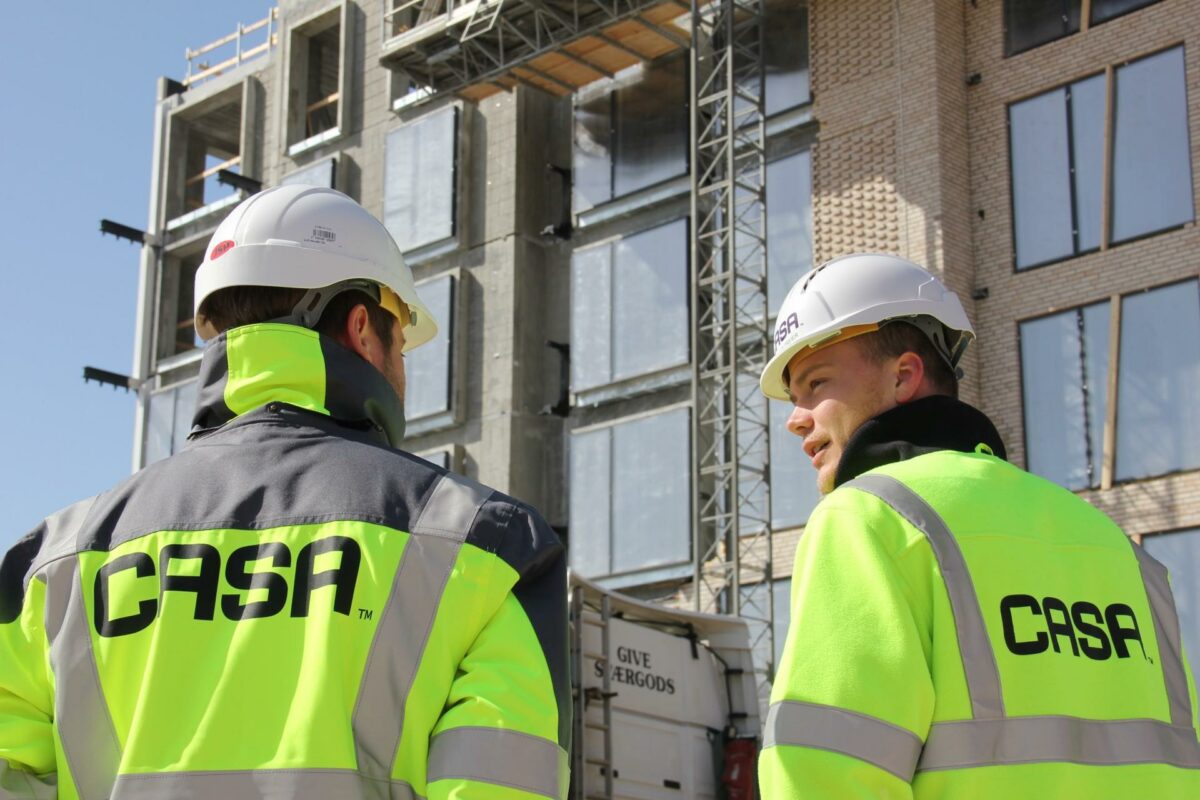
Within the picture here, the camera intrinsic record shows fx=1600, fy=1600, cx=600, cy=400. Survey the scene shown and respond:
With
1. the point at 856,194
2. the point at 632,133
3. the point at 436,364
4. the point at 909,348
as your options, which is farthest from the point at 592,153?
the point at 909,348

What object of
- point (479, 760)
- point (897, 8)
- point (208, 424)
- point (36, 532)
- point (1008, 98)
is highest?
point (897, 8)

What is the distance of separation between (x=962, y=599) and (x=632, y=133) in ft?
79.4

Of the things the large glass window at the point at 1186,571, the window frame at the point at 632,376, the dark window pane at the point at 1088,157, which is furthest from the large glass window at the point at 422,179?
the large glass window at the point at 1186,571

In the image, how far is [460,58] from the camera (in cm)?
2800

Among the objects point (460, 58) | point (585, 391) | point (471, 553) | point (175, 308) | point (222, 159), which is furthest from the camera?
point (222, 159)

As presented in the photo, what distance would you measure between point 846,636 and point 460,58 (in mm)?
26116

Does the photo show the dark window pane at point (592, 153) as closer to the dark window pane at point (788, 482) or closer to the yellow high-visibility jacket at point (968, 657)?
the dark window pane at point (788, 482)

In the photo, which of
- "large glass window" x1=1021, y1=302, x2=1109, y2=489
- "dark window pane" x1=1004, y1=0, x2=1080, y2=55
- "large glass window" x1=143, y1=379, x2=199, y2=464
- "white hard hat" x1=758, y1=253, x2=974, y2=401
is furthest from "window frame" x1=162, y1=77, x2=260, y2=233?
"white hard hat" x1=758, y1=253, x2=974, y2=401

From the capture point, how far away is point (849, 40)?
2345 cm

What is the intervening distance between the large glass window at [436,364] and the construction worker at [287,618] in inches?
944

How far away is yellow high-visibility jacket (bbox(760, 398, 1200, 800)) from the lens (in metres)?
2.78

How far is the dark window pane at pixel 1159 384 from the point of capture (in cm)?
1908

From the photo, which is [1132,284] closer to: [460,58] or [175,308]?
[460,58]

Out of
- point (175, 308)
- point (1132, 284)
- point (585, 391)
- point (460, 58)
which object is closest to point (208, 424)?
point (1132, 284)
